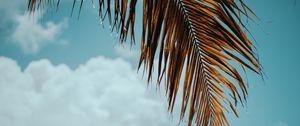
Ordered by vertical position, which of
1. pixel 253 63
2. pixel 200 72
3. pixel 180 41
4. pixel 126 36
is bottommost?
pixel 253 63

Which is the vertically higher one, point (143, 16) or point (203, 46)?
point (143, 16)

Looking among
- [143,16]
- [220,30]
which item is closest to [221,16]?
[220,30]

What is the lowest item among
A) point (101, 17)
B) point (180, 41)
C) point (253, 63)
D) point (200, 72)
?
point (253, 63)

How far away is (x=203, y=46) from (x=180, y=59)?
Answer: 164 millimetres

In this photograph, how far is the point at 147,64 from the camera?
1.55 meters

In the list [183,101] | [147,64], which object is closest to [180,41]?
[147,64]

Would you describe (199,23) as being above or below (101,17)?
below

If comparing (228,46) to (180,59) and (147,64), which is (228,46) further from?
(147,64)

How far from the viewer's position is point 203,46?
1609mm

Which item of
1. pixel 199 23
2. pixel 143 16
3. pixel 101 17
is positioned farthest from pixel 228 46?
pixel 101 17

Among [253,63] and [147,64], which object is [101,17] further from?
[253,63]

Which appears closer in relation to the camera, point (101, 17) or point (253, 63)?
point (253, 63)

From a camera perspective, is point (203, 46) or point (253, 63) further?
point (203, 46)

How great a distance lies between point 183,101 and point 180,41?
0.33m
